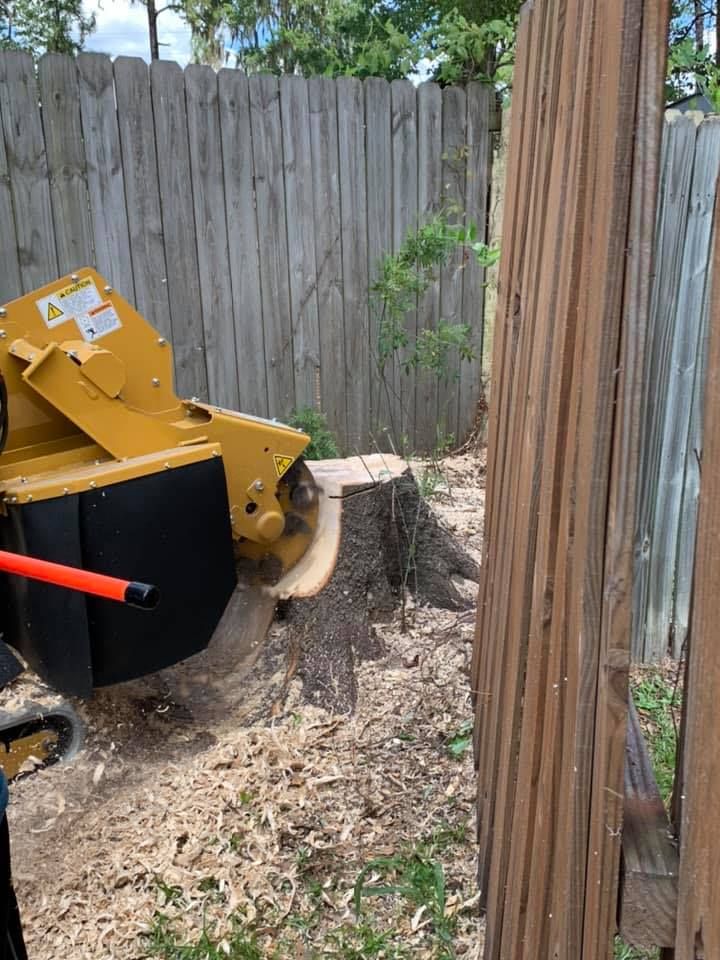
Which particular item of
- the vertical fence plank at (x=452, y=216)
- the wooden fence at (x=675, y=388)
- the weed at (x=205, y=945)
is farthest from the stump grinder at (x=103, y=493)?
the vertical fence plank at (x=452, y=216)

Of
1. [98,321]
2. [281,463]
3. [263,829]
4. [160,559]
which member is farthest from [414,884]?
[98,321]

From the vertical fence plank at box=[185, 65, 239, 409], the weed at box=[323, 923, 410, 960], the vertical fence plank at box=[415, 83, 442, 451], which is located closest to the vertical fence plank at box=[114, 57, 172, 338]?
the vertical fence plank at box=[185, 65, 239, 409]

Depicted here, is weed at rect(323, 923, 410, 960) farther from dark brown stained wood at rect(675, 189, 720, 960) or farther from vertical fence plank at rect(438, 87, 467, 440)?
vertical fence plank at rect(438, 87, 467, 440)

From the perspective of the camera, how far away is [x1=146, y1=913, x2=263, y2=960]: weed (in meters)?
2.21

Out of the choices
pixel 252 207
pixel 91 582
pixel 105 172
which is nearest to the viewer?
pixel 91 582

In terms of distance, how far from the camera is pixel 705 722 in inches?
37.4

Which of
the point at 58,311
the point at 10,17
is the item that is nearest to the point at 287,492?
the point at 58,311

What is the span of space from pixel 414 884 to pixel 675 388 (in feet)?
6.37

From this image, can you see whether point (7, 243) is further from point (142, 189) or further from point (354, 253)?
point (354, 253)

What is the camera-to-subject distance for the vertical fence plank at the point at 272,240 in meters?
5.02

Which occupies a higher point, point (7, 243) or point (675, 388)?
point (7, 243)

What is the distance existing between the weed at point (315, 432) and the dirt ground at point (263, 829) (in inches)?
81.6

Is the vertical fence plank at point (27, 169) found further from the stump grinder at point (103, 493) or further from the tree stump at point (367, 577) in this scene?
the tree stump at point (367, 577)

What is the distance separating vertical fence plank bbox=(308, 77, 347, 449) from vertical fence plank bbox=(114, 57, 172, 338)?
1007 millimetres
